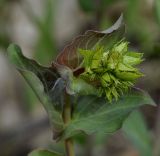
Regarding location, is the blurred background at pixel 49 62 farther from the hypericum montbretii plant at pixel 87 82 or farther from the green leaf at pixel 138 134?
the hypericum montbretii plant at pixel 87 82

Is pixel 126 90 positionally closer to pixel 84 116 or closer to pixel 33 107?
pixel 84 116

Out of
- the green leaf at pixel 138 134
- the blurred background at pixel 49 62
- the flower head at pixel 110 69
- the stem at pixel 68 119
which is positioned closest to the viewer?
the flower head at pixel 110 69

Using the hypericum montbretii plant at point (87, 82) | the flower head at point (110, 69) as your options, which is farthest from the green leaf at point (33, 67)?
the flower head at point (110, 69)

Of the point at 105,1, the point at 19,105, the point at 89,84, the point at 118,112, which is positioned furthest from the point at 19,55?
the point at 19,105

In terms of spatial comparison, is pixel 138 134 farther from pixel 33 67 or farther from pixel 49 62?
pixel 49 62

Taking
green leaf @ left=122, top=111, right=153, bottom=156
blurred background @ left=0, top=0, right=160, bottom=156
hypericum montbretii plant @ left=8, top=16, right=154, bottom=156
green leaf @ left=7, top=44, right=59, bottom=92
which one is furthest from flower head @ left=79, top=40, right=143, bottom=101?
green leaf @ left=122, top=111, right=153, bottom=156

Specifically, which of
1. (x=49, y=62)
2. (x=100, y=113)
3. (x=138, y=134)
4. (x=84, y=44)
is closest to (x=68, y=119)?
(x=100, y=113)

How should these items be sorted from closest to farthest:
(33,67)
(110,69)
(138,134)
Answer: (110,69) < (33,67) < (138,134)
